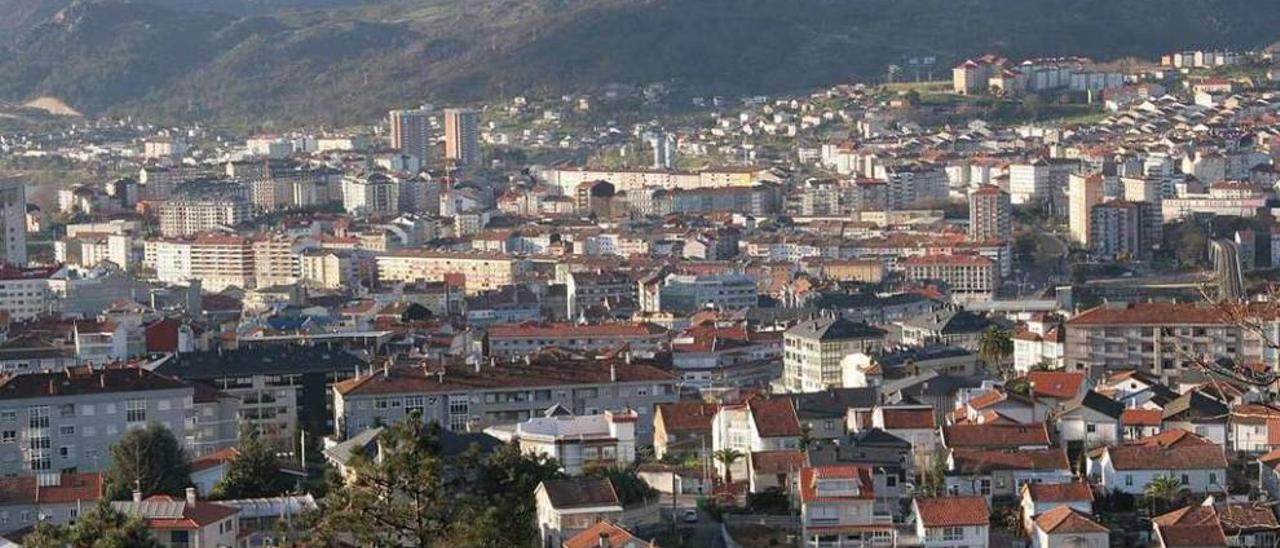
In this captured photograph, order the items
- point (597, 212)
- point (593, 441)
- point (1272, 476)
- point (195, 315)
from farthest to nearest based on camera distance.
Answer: point (597, 212) < point (195, 315) < point (593, 441) < point (1272, 476)

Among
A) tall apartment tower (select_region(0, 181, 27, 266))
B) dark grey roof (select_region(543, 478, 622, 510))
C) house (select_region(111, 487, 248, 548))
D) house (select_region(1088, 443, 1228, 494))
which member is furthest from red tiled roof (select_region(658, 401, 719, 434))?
tall apartment tower (select_region(0, 181, 27, 266))

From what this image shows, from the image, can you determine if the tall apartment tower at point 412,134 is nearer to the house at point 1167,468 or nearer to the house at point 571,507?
the house at point 1167,468

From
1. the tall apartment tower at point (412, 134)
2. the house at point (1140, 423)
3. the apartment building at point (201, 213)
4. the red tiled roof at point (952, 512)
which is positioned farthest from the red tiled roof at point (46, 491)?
the tall apartment tower at point (412, 134)

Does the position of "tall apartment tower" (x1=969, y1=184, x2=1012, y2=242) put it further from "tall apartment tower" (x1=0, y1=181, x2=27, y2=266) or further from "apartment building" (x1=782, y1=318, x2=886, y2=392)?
"apartment building" (x1=782, y1=318, x2=886, y2=392)

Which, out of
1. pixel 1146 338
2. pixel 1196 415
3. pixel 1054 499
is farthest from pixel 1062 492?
pixel 1146 338

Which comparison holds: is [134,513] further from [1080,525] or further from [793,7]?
Result: [793,7]

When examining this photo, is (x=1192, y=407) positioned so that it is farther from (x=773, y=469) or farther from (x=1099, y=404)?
(x=773, y=469)

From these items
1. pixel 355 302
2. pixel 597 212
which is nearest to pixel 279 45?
pixel 597 212
